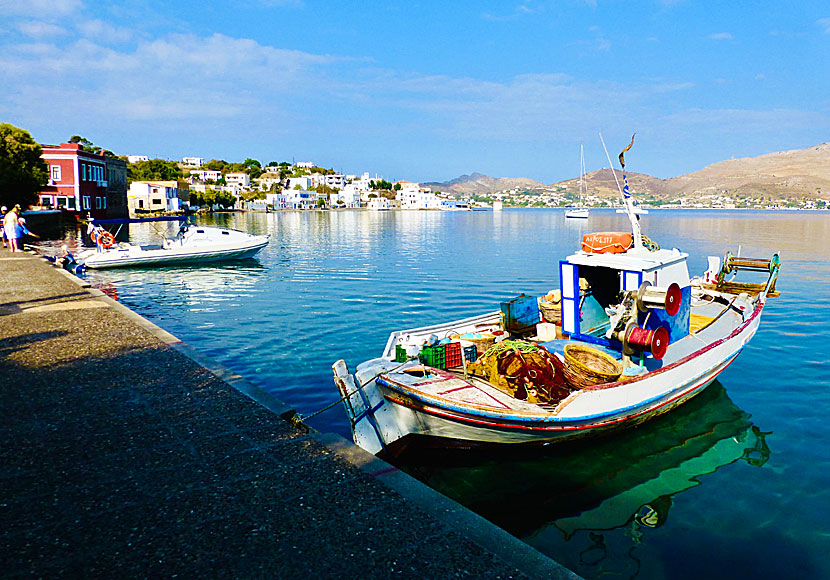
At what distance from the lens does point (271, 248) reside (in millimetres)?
51125

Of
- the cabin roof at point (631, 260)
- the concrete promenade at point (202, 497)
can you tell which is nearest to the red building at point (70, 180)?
the concrete promenade at point (202, 497)

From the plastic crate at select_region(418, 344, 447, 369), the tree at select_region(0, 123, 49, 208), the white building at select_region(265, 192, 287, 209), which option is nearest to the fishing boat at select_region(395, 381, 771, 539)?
the plastic crate at select_region(418, 344, 447, 369)

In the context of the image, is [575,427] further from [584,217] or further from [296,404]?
[584,217]

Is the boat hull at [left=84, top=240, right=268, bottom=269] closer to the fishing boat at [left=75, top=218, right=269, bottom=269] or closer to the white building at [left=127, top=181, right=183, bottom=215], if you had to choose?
→ the fishing boat at [left=75, top=218, right=269, bottom=269]

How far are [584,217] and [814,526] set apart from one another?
14951 centimetres

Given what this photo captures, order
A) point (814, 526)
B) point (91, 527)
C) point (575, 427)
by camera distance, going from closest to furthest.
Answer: point (91, 527) < point (814, 526) < point (575, 427)

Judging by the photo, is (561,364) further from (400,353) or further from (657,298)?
(400,353)

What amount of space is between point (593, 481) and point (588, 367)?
201 cm

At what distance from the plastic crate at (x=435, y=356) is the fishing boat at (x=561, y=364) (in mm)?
18

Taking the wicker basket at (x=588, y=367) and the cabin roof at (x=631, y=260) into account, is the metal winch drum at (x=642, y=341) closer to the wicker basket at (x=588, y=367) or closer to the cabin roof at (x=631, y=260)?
the wicker basket at (x=588, y=367)

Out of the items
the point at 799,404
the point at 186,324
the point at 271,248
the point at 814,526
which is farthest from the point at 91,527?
the point at 271,248

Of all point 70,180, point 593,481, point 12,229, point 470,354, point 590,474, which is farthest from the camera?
point 70,180

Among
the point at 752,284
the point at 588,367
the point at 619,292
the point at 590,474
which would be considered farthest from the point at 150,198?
the point at 590,474

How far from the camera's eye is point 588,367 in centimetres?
974
